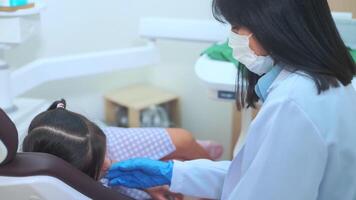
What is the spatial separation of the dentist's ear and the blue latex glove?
1.46 feet

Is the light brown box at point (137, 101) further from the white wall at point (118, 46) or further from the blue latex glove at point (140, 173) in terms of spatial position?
the blue latex glove at point (140, 173)

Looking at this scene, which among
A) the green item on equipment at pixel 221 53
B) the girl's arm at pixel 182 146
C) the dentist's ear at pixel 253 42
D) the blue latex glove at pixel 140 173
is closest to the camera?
the dentist's ear at pixel 253 42

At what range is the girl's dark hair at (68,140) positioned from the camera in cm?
119

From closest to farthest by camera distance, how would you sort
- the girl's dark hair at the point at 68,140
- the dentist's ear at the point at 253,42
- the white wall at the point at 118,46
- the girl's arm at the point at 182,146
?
the dentist's ear at the point at 253,42 < the girl's dark hair at the point at 68,140 < the girl's arm at the point at 182,146 < the white wall at the point at 118,46

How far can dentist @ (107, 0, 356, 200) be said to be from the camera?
3.12ft

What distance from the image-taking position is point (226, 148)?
9.10 ft

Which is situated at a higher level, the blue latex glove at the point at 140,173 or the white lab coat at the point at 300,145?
the white lab coat at the point at 300,145

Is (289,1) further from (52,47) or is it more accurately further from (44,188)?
(52,47)

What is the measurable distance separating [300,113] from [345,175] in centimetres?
21

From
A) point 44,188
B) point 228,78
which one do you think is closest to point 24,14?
point 228,78

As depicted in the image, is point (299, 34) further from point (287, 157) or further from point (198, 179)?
point (198, 179)

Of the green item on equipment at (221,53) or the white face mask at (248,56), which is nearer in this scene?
the white face mask at (248,56)

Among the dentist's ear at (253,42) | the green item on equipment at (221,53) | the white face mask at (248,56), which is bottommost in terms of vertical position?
the green item on equipment at (221,53)

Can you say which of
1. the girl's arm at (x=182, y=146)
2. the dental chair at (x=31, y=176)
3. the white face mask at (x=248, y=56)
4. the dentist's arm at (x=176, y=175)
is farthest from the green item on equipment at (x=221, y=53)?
the dental chair at (x=31, y=176)
